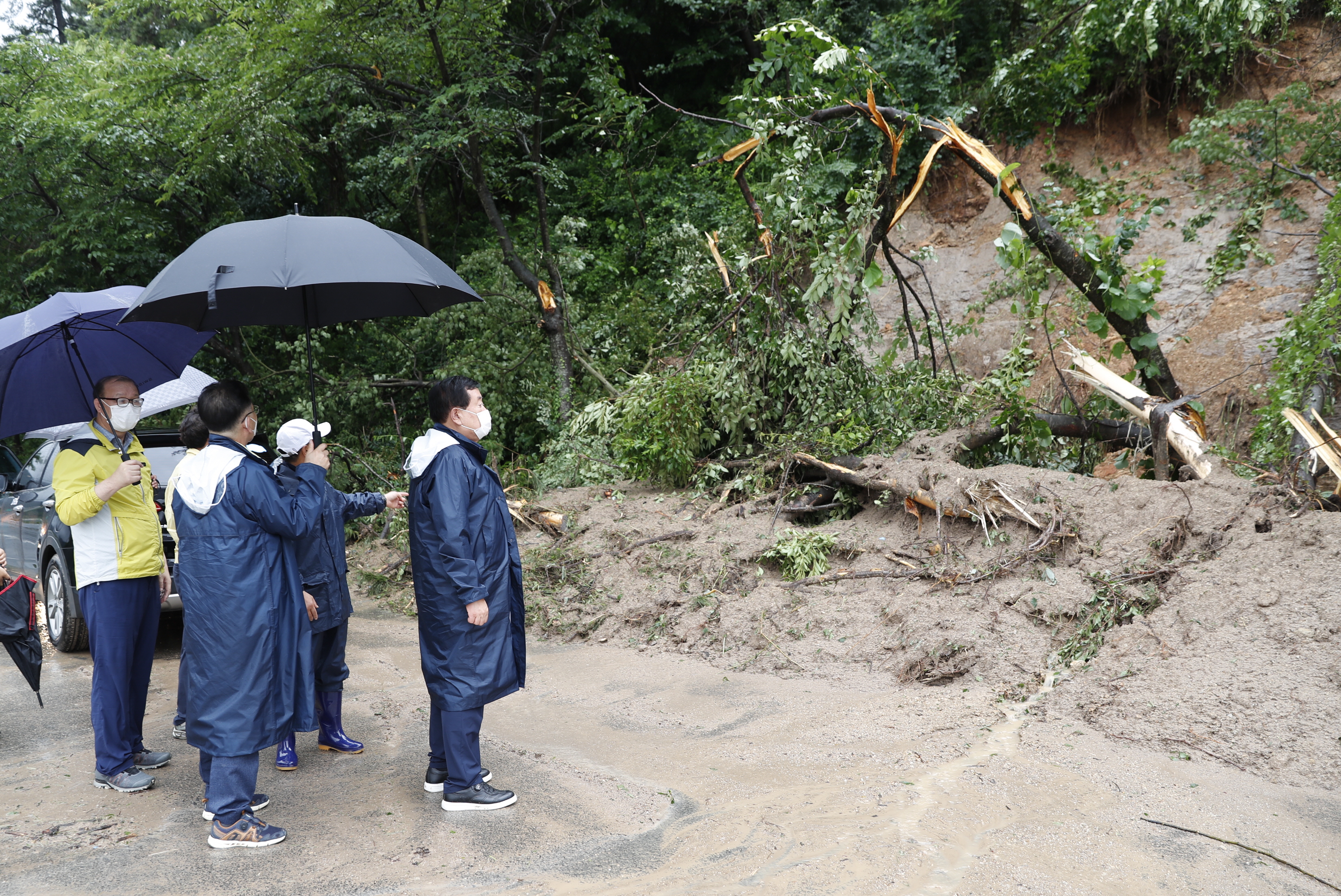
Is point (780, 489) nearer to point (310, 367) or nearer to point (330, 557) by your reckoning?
point (330, 557)

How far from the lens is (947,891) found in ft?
9.51

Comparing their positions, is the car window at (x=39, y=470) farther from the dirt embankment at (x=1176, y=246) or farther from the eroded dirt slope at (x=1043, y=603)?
the dirt embankment at (x=1176, y=246)

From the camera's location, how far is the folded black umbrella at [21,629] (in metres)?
4.42

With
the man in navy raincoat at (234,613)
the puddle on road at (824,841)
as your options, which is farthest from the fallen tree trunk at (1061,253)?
the man in navy raincoat at (234,613)

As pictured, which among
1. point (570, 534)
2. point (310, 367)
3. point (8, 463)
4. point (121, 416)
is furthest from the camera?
point (8, 463)

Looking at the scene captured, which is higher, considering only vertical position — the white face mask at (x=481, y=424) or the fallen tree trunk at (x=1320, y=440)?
the white face mask at (x=481, y=424)

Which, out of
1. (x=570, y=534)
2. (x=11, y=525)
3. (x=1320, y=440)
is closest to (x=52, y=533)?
(x=11, y=525)

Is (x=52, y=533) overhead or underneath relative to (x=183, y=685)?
overhead

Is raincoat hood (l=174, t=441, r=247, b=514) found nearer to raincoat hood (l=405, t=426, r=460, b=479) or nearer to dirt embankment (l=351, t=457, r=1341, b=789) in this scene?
raincoat hood (l=405, t=426, r=460, b=479)

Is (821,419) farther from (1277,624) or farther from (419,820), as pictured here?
(419,820)

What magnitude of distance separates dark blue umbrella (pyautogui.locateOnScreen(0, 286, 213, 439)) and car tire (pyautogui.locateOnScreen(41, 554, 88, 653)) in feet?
9.19

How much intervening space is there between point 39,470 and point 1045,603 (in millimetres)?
7904

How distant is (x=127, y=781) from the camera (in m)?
3.99

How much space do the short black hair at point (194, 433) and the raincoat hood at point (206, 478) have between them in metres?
0.57
